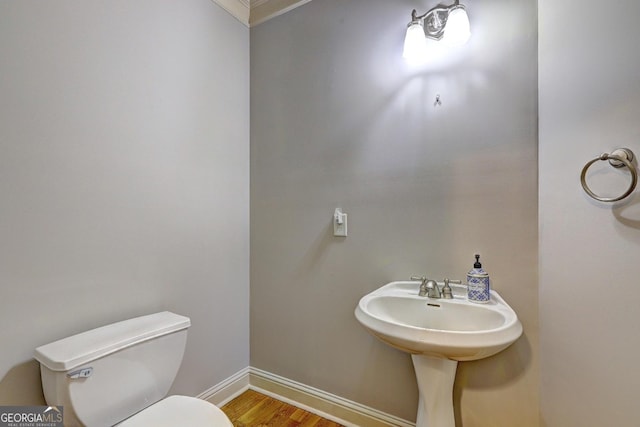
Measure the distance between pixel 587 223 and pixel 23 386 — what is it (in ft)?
7.04

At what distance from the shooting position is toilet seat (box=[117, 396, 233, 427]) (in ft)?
3.34

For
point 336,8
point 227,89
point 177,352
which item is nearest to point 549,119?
point 336,8

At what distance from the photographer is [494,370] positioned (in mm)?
1266

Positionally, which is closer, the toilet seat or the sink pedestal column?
the toilet seat

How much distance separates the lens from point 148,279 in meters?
1.43

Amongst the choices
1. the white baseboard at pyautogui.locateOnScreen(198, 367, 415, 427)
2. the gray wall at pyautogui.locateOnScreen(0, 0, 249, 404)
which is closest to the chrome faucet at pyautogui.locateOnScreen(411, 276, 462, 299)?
the white baseboard at pyautogui.locateOnScreen(198, 367, 415, 427)

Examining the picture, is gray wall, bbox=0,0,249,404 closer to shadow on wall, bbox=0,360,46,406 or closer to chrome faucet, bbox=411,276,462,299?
shadow on wall, bbox=0,360,46,406

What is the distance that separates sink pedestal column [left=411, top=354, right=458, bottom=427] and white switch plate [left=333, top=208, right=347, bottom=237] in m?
0.71

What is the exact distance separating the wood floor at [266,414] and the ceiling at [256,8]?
246 centimetres

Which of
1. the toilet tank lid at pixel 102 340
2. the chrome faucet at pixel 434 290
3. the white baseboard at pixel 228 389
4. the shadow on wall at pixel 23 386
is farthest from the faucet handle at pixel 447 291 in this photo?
the shadow on wall at pixel 23 386

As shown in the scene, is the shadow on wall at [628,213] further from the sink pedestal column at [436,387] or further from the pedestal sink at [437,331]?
the sink pedestal column at [436,387]

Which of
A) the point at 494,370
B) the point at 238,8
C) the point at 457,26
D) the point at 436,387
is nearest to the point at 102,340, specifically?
the point at 436,387

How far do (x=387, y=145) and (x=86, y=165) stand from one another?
1372mm

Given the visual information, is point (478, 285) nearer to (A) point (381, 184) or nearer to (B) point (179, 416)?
(A) point (381, 184)
